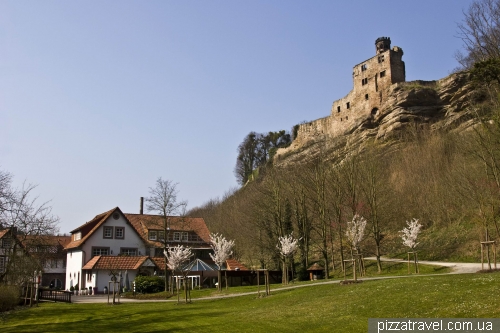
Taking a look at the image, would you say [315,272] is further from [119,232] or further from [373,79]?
[373,79]

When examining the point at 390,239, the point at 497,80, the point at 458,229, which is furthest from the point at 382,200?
the point at 497,80

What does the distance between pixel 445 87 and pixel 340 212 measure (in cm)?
3323

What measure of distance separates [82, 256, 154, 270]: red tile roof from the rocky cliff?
92.1ft

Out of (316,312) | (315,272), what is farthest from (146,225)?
(316,312)

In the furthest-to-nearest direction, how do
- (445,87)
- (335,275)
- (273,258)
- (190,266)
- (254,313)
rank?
1. (445,87)
2. (273,258)
3. (190,266)
4. (335,275)
5. (254,313)

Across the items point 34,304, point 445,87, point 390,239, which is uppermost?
point 445,87

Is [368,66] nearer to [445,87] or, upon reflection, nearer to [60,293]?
[445,87]

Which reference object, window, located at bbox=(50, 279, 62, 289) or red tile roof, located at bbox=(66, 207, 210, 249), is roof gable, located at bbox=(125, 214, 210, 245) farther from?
window, located at bbox=(50, 279, 62, 289)

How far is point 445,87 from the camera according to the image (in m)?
70.2

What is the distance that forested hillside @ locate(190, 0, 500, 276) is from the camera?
4053 cm

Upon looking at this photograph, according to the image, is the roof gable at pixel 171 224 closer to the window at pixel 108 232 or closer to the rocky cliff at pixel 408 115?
the window at pixel 108 232

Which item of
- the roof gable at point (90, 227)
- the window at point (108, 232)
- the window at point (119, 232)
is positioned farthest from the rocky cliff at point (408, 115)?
the window at point (108, 232)

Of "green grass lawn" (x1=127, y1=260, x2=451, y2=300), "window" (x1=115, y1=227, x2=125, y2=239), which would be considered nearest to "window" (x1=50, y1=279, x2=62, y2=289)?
"window" (x1=115, y1=227, x2=125, y2=239)

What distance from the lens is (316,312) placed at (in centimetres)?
1880
